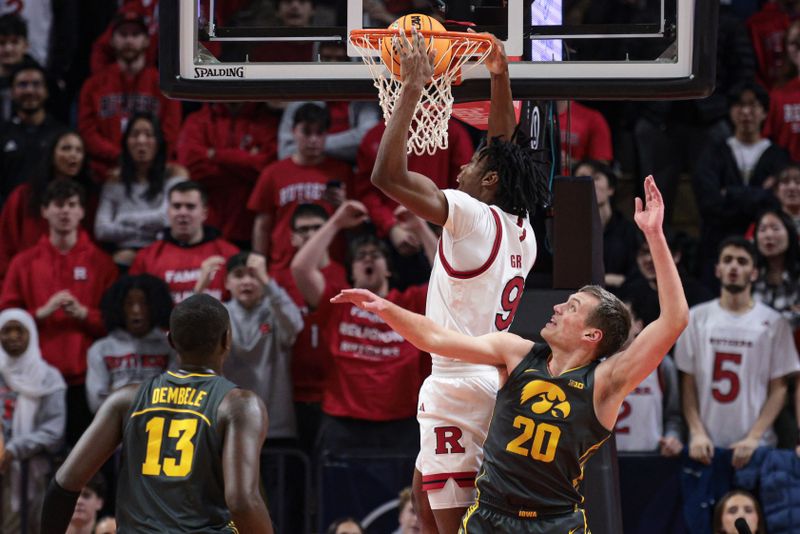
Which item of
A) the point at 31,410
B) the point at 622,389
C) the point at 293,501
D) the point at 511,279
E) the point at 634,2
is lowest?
the point at 293,501

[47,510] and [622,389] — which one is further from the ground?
[622,389]

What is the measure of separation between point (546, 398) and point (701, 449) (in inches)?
131

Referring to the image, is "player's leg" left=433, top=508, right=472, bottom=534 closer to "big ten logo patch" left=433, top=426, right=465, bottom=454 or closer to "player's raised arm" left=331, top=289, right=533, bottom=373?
"big ten logo patch" left=433, top=426, right=465, bottom=454

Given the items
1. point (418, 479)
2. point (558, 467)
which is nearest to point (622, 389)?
point (558, 467)

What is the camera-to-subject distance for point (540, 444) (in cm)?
503

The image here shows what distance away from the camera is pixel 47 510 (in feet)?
16.6

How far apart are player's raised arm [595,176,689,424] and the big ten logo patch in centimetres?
56

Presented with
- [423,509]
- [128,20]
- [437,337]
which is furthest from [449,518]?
[128,20]

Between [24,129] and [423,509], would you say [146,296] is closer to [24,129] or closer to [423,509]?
[24,129]

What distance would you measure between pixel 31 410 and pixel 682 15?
4760mm

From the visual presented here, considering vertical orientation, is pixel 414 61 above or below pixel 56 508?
above

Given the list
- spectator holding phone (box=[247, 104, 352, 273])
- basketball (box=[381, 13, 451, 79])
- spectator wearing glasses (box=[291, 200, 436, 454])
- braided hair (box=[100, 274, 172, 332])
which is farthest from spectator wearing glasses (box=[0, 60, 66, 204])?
basketball (box=[381, 13, 451, 79])

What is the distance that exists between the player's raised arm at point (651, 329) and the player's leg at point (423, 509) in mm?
800

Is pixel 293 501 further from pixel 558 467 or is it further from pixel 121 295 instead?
pixel 558 467
